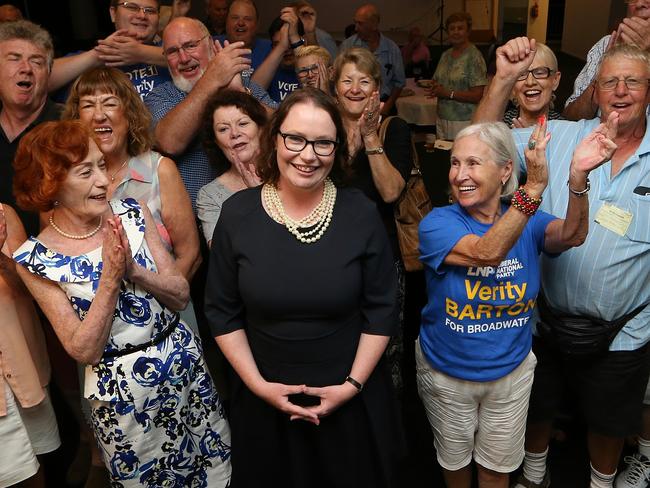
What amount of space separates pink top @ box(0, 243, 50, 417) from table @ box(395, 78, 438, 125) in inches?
211

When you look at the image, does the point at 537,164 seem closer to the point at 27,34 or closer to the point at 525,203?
the point at 525,203

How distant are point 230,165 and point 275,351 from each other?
0.95 meters

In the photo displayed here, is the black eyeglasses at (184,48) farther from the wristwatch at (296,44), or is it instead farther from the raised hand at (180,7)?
the raised hand at (180,7)

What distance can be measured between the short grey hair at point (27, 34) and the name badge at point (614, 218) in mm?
2258

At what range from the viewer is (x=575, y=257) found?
85.1 inches

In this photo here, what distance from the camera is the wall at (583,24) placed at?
11.4 meters

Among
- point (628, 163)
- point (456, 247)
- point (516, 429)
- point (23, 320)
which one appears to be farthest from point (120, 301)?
point (628, 163)

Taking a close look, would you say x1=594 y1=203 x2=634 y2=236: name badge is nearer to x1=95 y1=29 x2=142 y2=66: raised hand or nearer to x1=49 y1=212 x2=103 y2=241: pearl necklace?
x1=49 y1=212 x2=103 y2=241: pearl necklace

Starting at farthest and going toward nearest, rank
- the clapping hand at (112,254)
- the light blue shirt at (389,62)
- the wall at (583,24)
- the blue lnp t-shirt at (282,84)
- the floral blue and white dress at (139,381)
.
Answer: the wall at (583,24) < the light blue shirt at (389,62) < the blue lnp t-shirt at (282,84) < the floral blue and white dress at (139,381) < the clapping hand at (112,254)

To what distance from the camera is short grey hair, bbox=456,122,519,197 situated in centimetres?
199

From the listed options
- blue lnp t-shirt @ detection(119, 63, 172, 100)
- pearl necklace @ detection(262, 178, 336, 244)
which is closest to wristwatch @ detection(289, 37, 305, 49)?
blue lnp t-shirt @ detection(119, 63, 172, 100)

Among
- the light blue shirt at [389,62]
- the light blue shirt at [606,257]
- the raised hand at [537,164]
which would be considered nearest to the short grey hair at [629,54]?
the light blue shirt at [606,257]

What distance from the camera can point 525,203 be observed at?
185cm

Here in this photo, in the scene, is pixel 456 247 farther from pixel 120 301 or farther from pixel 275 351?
pixel 120 301
